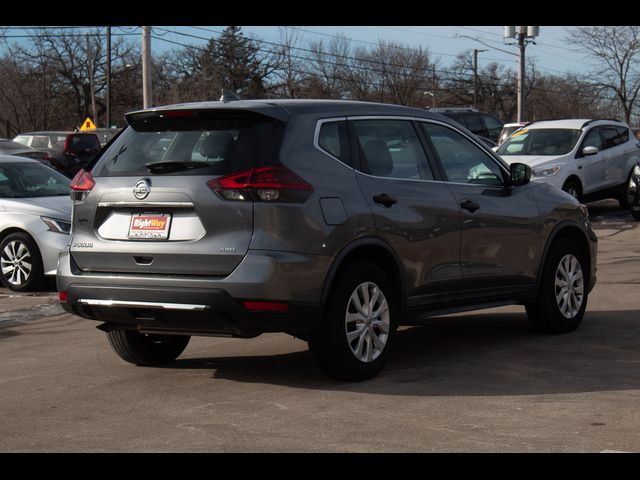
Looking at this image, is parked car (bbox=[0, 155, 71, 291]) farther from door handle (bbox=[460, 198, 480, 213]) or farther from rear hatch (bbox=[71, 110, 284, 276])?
door handle (bbox=[460, 198, 480, 213])

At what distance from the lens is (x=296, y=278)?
6590 millimetres

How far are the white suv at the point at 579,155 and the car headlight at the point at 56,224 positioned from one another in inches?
393

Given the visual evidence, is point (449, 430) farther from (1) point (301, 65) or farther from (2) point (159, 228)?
(1) point (301, 65)

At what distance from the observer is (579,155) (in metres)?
20.6

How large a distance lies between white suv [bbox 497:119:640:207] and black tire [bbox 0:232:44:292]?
10295 mm

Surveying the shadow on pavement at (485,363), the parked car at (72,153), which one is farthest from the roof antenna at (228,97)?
the parked car at (72,153)

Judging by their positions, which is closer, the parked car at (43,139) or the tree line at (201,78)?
the parked car at (43,139)

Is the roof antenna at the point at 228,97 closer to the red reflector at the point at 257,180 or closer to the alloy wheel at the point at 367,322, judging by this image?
the red reflector at the point at 257,180

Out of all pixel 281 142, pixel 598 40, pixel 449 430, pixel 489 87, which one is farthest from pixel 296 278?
pixel 489 87

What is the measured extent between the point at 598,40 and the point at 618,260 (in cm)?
4053

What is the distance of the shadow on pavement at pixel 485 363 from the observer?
6.91m

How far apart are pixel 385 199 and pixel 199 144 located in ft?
4.23

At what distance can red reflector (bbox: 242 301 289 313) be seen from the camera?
6.51 metres

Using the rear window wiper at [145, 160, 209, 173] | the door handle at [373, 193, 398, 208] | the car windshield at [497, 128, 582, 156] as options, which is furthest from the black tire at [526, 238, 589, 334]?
the car windshield at [497, 128, 582, 156]
